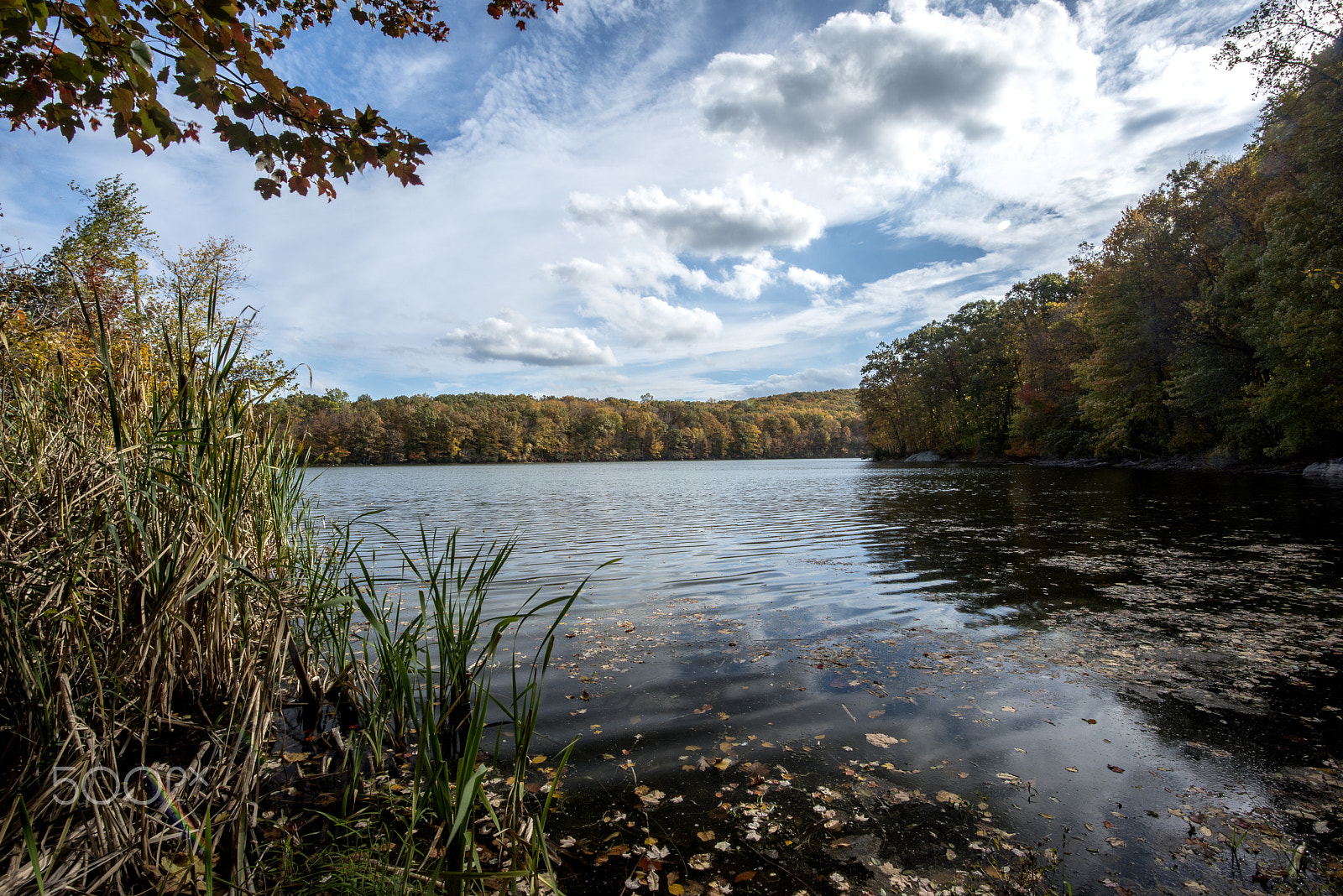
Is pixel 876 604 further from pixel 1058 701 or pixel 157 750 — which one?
pixel 157 750

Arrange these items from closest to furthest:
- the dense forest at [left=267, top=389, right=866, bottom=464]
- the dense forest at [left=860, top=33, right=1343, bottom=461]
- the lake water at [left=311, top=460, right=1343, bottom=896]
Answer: the lake water at [left=311, top=460, right=1343, bottom=896], the dense forest at [left=860, top=33, right=1343, bottom=461], the dense forest at [left=267, top=389, right=866, bottom=464]

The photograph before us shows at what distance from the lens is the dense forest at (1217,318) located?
18.5 metres

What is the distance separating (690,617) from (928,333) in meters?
64.0

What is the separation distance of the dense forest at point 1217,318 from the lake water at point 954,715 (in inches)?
573

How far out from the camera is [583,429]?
119125 millimetres

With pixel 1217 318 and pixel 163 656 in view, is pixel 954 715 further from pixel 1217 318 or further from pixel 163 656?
pixel 1217 318

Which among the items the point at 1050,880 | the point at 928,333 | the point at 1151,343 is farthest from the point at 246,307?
the point at 928,333

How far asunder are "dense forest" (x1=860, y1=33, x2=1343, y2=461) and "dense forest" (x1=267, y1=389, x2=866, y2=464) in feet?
176

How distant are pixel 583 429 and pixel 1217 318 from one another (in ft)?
335

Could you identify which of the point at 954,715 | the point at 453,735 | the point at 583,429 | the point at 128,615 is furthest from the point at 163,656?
the point at 583,429

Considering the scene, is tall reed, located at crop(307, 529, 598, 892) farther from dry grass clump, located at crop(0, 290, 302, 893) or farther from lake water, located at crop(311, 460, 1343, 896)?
dry grass clump, located at crop(0, 290, 302, 893)

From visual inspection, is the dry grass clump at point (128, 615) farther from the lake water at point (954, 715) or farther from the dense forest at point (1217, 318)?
the dense forest at point (1217, 318)

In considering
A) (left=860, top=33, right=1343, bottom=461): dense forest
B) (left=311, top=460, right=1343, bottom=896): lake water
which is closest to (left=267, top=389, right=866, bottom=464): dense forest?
(left=860, top=33, right=1343, bottom=461): dense forest

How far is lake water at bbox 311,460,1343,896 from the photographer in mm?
2812
